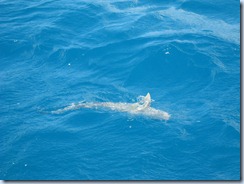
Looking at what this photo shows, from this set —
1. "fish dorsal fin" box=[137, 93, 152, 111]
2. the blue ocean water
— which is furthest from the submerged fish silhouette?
the blue ocean water

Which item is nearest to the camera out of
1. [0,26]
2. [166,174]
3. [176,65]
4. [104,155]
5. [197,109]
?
[166,174]

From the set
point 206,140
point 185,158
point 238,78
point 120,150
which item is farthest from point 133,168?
point 238,78

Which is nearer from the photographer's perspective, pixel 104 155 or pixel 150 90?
pixel 104 155

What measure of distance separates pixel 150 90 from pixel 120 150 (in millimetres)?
5571

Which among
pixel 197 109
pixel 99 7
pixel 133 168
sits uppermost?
pixel 99 7

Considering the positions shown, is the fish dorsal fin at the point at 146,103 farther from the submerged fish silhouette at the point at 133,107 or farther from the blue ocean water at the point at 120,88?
the blue ocean water at the point at 120,88

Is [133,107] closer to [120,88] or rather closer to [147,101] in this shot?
[147,101]

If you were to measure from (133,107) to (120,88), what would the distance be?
7.73 feet

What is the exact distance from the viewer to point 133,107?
851 inches

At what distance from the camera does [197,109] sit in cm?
2122

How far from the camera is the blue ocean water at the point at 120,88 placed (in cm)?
1892

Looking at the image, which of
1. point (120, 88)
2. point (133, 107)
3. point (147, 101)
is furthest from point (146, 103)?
point (120, 88)

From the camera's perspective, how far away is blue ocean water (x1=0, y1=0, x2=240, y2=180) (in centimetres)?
1892

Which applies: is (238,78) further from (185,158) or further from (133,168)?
(133,168)
